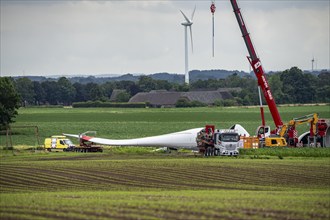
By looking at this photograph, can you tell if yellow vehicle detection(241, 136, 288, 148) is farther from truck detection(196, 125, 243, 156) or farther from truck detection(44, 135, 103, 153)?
truck detection(44, 135, 103, 153)

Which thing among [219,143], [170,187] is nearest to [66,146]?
[219,143]

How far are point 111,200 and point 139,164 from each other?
62.6 feet

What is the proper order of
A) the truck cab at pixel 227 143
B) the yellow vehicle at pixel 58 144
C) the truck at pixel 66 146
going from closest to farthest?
the truck cab at pixel 227 143 → the truck at pixel 66 146 → the yellow vehicle at pixel 58 144

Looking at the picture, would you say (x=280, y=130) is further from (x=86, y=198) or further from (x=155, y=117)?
(x=155, y=117)

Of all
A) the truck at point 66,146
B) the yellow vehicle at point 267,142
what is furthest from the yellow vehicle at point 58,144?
the yellow vehicle at point 267,142

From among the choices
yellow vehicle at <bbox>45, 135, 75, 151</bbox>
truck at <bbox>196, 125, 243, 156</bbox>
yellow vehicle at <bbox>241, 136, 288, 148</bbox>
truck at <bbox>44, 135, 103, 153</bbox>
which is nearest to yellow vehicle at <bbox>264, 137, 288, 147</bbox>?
yellow vehicle at <bbox>241, 136, 288, 148</bbox>

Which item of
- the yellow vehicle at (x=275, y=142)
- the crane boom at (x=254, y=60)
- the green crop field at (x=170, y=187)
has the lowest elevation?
the green crop field at (x=170, y=187)

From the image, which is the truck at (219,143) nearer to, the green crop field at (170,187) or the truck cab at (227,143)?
the truck cab at (227,143)

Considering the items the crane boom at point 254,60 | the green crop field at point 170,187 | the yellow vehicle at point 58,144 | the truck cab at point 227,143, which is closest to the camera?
the green crop field at point 170,187

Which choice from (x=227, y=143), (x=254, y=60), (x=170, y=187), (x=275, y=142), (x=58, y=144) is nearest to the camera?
(x=170, y=187)

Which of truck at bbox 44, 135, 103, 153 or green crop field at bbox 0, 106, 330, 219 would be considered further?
truck at bbox 44, 135, 103, 153

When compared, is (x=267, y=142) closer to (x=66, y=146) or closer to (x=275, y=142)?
(x=275, y=142)

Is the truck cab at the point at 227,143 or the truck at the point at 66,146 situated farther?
the truck at the point at 66,146

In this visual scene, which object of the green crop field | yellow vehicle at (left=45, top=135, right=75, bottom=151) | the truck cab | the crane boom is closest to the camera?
the green crop field
